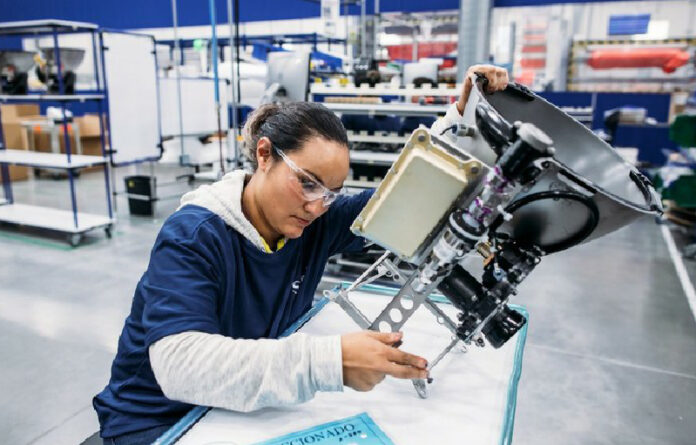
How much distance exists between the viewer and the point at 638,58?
10633mm

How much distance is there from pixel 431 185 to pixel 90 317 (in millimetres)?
2728

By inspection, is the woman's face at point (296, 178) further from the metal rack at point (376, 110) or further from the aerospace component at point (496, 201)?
the metal rack at point (376, 110)

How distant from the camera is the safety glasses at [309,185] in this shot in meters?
0.97

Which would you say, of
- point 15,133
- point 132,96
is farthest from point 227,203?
point 15,133

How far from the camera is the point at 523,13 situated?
1207 centimetres

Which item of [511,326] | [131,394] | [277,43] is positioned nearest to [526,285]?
[511,326]

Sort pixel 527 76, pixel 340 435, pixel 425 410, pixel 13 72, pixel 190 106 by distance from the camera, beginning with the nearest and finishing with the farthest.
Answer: pixel 340 435 → pixel 425 410 → pixel 13 72 → pixel 190 106 → pixel 527 76

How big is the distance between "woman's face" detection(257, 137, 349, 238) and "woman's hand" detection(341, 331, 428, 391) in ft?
1.02

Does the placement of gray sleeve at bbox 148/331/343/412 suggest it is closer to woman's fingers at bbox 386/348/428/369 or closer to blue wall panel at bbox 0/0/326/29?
Answer: woman's fingers at bbox 386/348/428/369

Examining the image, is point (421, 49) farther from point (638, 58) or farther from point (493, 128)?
point (493, 128)

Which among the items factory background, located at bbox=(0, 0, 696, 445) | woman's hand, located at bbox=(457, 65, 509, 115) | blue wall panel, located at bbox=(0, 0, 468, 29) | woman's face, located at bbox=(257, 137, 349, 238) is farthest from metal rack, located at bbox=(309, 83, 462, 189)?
blue wall panel, located at bbox=(0, 0, 468, 29)

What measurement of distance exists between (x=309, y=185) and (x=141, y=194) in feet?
15.2

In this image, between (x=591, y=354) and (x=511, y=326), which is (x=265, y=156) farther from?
(x=591, y=354)

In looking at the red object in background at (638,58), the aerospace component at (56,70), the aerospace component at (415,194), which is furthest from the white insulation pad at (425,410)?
the red object in background at (638,58)
